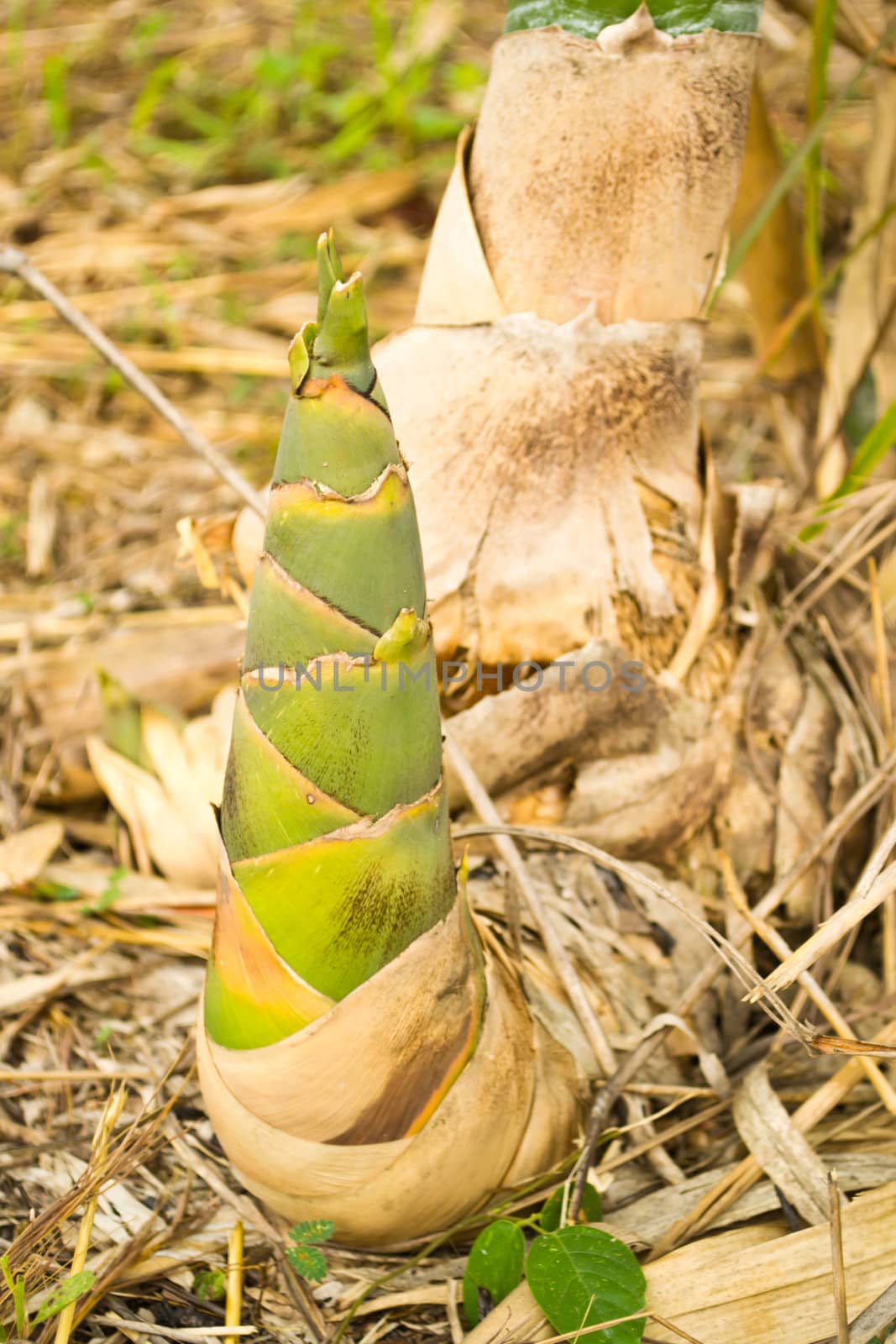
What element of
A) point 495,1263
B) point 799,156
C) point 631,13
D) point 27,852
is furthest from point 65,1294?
point 799,156

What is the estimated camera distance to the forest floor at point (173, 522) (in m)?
0.91

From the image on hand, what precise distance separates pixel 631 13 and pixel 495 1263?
0.96 metres

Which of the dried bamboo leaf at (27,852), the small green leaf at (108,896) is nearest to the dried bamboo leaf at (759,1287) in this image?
the small green leaf at (108,896)

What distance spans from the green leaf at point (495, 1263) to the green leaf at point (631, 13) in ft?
3.05

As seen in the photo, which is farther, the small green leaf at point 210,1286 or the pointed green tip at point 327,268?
the small green leaf at point 210,1286

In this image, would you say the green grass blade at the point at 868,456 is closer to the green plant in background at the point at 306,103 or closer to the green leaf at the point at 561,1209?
the green leaf at the point at 561,1209

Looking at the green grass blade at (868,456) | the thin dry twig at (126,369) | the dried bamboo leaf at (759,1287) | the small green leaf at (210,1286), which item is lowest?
the small green leaf at (210,1286)

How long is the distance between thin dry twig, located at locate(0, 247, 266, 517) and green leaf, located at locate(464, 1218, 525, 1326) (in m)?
0.63

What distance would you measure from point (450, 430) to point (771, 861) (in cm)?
54

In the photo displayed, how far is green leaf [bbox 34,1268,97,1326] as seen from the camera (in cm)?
77

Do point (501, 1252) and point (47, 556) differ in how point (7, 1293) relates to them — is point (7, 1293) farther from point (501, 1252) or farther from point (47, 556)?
point (47, 556)

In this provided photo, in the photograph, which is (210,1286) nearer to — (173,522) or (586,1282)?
(586,1282)

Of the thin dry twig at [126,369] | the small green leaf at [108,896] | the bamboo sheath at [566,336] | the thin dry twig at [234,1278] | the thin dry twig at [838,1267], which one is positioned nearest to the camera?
the thin dry twig at [838,1267]

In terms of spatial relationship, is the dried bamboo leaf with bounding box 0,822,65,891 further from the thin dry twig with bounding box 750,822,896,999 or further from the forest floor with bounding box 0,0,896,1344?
the thin dry twig with bounding box 750,822,896,999
